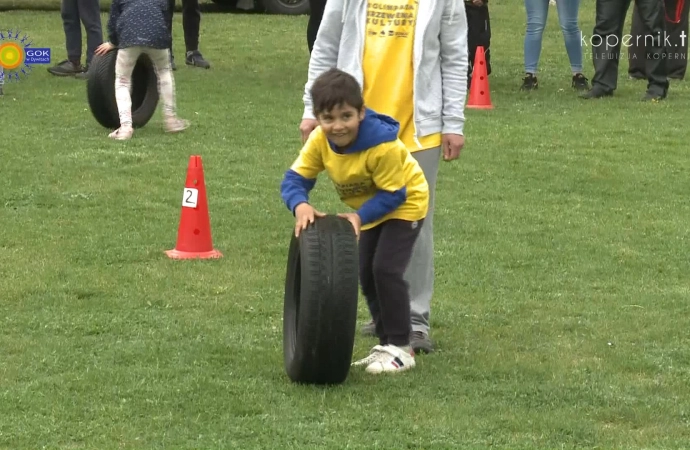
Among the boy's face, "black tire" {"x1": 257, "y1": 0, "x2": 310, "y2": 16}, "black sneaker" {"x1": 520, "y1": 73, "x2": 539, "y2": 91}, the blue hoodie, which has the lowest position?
"black tire" {"x1": 257, "y1": 0, "x2": 310, "y2": 16}

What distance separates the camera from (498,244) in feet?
25.0

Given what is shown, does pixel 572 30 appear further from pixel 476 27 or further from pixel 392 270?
pixel 392 270

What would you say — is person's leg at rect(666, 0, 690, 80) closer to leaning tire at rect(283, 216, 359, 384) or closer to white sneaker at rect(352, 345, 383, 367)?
white sneaker at rect(352, 345, 383, 367)

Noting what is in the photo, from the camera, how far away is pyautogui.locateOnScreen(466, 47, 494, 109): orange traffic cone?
12.2 m

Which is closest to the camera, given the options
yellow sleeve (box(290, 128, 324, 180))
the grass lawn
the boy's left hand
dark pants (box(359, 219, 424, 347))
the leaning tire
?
the grass lawn

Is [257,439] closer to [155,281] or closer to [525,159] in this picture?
[155,281]

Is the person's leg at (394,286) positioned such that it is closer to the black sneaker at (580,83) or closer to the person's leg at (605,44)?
the person's leg at (605,44)

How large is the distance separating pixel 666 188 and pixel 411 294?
156 inches

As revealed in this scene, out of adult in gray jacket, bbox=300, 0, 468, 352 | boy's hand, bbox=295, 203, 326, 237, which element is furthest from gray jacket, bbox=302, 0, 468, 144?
boy's hand, bbox=295, 203, 326, 237

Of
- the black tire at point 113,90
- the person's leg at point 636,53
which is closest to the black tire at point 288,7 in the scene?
the person's leg at point 636,53

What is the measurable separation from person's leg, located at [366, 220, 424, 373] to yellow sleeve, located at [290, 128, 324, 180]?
38cm

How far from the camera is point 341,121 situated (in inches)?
194

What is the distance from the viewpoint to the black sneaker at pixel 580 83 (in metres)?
13.4

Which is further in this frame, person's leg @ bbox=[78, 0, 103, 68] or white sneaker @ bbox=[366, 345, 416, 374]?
person's leg @ bbox=[78, 0, 103, 68]
